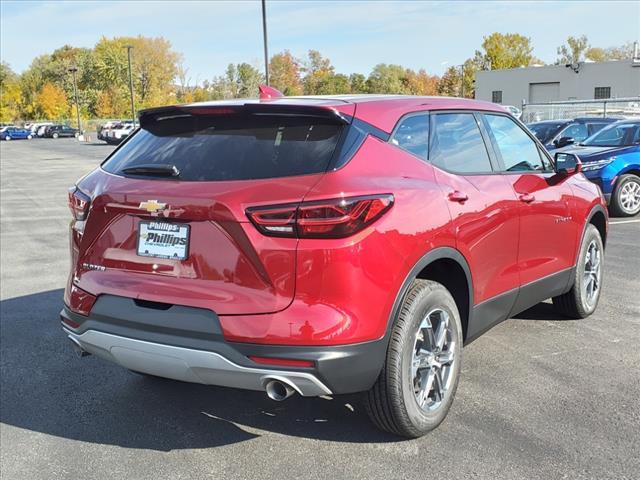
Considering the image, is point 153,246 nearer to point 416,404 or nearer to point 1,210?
point 416,404

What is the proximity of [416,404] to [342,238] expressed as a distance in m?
1.03

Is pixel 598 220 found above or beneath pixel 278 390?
above

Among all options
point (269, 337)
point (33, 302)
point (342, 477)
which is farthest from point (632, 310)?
→ point (33, 302)

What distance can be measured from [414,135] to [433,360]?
1195 mm

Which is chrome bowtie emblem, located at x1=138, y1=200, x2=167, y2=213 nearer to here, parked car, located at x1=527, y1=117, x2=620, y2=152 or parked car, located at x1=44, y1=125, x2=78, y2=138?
parked car, located at x1=527, y1=117, x2=620, y2=152

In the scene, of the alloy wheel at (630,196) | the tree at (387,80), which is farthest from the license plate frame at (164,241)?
the tree at (387,80)

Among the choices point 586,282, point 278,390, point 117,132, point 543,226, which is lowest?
point 586,282

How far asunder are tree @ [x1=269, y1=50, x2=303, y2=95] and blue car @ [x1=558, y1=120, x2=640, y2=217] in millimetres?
82436

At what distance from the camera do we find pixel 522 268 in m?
4.30

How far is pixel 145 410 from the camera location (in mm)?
3938

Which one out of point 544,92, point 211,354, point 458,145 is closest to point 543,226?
point 458,145

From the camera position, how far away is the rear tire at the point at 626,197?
11.0m

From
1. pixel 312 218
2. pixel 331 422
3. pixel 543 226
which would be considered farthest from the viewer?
pixel 543 226

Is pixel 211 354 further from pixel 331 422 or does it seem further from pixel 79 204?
pixel 79 204
